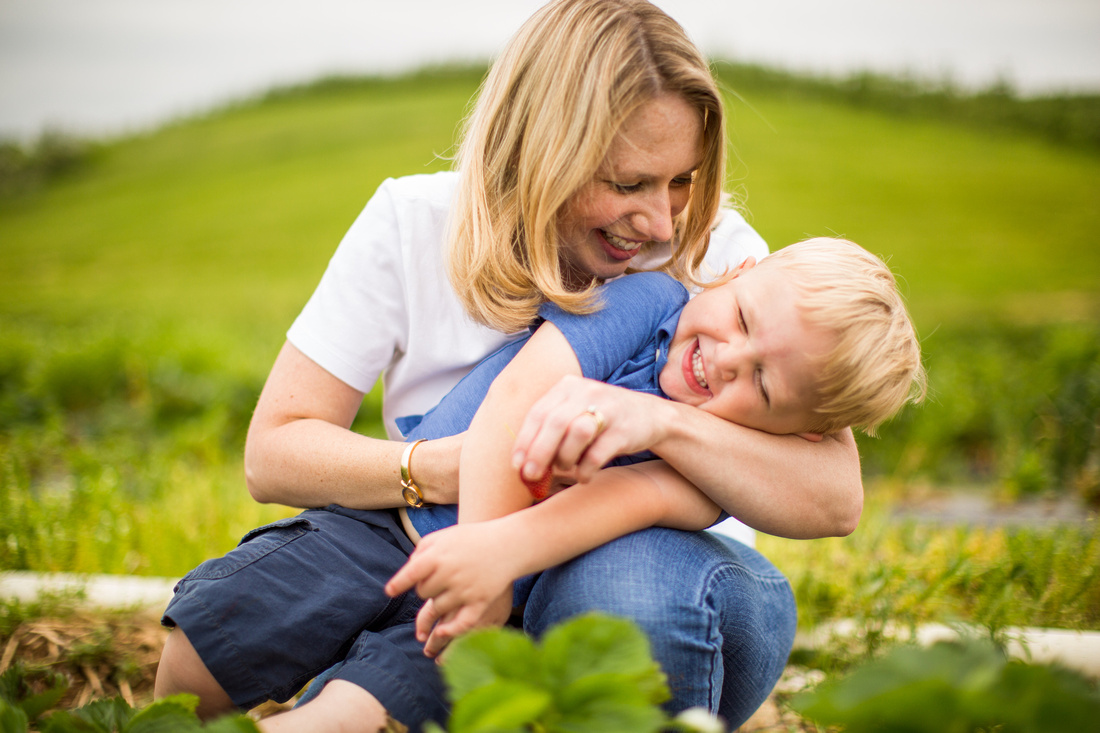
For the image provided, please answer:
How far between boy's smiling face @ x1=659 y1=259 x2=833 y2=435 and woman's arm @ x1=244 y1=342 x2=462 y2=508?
0.48 m

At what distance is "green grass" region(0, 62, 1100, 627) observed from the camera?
2.41m

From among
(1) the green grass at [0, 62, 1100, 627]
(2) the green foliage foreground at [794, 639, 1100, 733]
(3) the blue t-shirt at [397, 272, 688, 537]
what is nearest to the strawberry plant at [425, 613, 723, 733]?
(2) the green foliage foreground at [794, 639, 1100, 733]

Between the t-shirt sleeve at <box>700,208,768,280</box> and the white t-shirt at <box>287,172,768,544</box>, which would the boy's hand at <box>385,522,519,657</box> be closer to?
the white t-shirt at <box>287,172,768,544</box>

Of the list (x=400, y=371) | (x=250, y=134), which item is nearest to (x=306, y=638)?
(x=400, y=371)

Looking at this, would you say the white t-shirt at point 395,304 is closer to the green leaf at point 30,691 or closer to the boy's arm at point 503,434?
the boy's arm at point 503,434

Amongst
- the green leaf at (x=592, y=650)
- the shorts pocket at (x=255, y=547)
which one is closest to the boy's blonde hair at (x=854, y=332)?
the green leaf at (x=592, y=650)

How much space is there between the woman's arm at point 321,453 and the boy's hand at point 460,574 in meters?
0.25

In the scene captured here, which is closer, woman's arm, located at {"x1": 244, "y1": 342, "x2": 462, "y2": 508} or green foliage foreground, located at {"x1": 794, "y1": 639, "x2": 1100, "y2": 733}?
green foliage foreground, located at {"x1": 794, "y1": 639, "x2": 1100, "y2": 733}

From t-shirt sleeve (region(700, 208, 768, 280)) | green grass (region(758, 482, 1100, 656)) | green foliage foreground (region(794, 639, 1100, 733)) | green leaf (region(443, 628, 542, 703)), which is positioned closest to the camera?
green foliage foreground (region(794, 639, 1100, 733))

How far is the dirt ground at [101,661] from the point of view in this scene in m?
1.72

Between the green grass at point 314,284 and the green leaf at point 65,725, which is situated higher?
the green leaf at point 65,725

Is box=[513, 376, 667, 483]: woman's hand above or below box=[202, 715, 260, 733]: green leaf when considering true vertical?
above

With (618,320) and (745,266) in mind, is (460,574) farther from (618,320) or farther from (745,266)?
(745,266)

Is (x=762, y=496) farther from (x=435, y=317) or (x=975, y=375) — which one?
(x=975, y=375)
